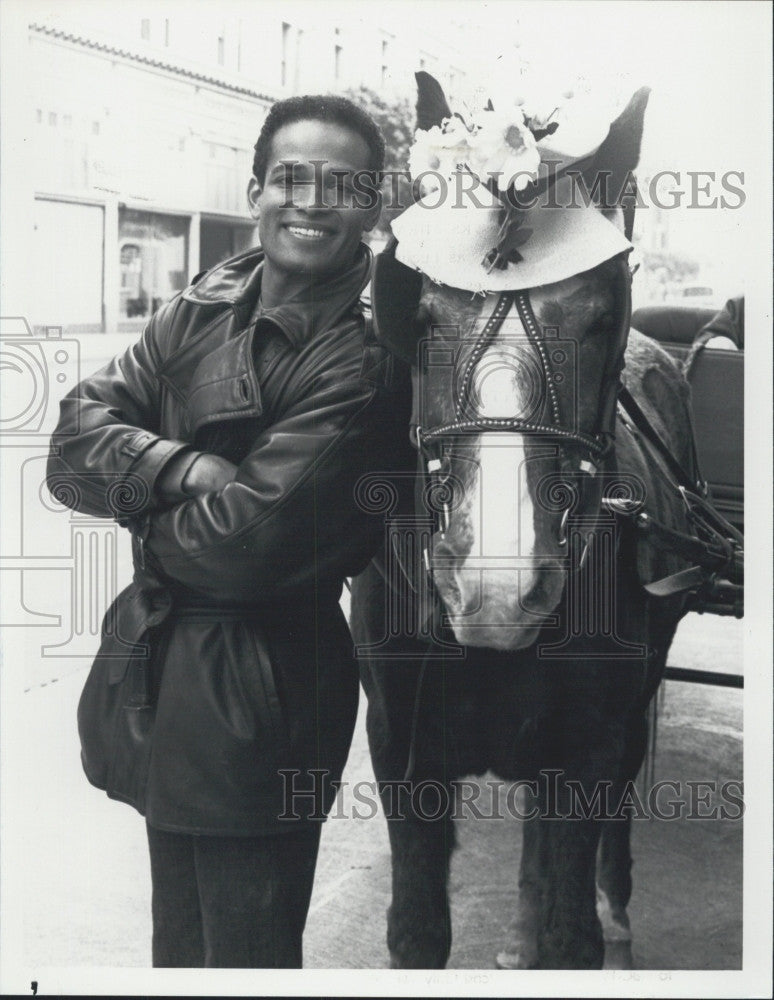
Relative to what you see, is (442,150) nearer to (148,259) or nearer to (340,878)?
(148,259)

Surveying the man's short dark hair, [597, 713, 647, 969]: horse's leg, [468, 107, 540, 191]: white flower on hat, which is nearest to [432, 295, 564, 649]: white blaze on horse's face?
[468, 107, 540, 191]: white flower on hat

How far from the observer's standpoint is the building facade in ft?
7.46

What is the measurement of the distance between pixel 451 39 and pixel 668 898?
180 centimetres

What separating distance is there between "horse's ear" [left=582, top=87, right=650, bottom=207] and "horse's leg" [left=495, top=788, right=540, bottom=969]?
116 centimetres

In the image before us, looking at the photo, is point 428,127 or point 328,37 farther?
point 328,37

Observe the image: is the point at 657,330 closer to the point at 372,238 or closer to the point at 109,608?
the point at 372,238

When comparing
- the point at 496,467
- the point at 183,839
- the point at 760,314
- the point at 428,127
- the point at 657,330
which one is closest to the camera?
the point at 496,467

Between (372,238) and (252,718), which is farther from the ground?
(372,238)

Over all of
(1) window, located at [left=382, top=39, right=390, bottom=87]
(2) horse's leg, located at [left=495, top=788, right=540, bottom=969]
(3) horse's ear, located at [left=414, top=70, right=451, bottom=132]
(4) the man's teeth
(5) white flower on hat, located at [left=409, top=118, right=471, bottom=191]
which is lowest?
(2) horse's leg, located at [left=495, top=788, right=540, bottom=969]

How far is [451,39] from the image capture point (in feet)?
7.50

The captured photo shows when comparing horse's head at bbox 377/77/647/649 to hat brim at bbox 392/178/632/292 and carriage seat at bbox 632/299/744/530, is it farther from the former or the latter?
carriage seat at bbox 632/299/744/530

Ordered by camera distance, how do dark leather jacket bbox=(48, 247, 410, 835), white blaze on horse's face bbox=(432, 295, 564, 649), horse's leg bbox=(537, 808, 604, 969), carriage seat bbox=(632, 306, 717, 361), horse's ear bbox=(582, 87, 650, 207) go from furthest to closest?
carriage seat bbox=(632, 306, 717, 361), horse's leg bbox=(537, 808, 604, 969), dark leather jacket bbox=(48, 247, 410, 835), horse's ear bbox=(582, 87, 650, 207), white blaze on horse's face bbox=(432, 295, 564, 649)

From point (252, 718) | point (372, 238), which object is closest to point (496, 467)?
point (372, 238)

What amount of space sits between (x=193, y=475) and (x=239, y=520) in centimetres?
12
